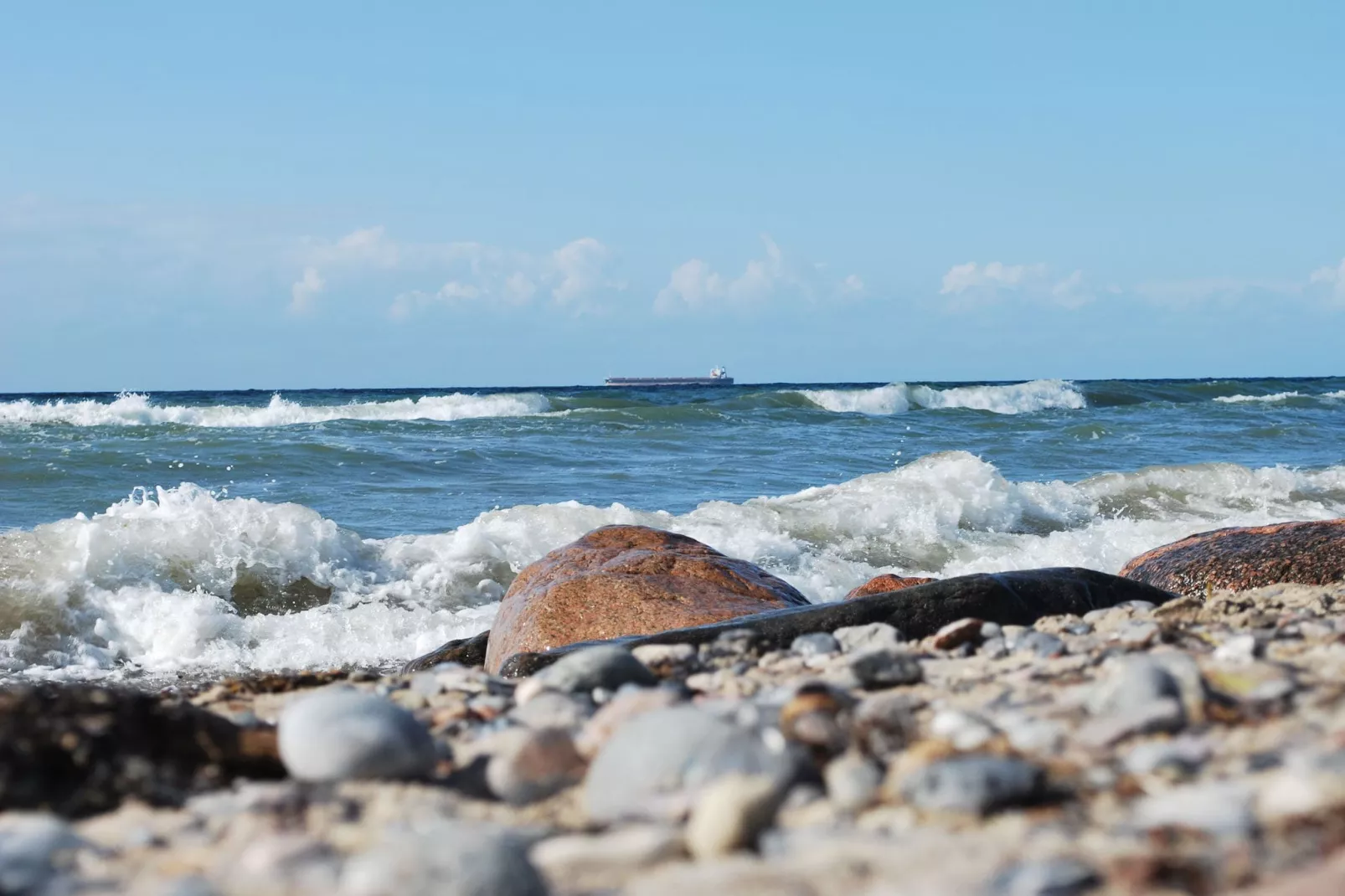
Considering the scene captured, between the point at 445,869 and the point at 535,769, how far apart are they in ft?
2.00

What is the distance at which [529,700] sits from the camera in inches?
109

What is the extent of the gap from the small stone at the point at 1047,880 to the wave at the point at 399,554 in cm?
591

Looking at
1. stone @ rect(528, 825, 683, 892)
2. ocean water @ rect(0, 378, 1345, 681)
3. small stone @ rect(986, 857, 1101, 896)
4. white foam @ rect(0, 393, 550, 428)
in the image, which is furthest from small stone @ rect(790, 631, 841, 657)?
white foam @ rect(0, 393, 550, 428)

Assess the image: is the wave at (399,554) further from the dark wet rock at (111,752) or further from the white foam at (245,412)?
the white foam at (245,412)

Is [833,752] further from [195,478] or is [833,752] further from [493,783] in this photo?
[195,478]

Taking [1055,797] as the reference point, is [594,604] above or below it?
below

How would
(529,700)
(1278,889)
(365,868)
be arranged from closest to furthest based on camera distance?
(1278,889) < (365,868) < (529,700)

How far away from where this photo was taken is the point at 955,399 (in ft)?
126

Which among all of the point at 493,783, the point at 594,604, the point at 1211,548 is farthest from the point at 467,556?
the point at 493,783

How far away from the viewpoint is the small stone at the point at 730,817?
1671 millimetres

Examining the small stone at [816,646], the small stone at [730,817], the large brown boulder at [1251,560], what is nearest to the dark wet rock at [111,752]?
the small stone at [730,817]

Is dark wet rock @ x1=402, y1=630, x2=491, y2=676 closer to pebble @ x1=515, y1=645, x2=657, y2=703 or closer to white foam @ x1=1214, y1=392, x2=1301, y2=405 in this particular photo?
pebble @ x1=515, y1=645, x2=657, y2=703

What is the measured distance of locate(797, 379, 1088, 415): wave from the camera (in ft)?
117

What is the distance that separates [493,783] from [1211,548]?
5.85 metres
